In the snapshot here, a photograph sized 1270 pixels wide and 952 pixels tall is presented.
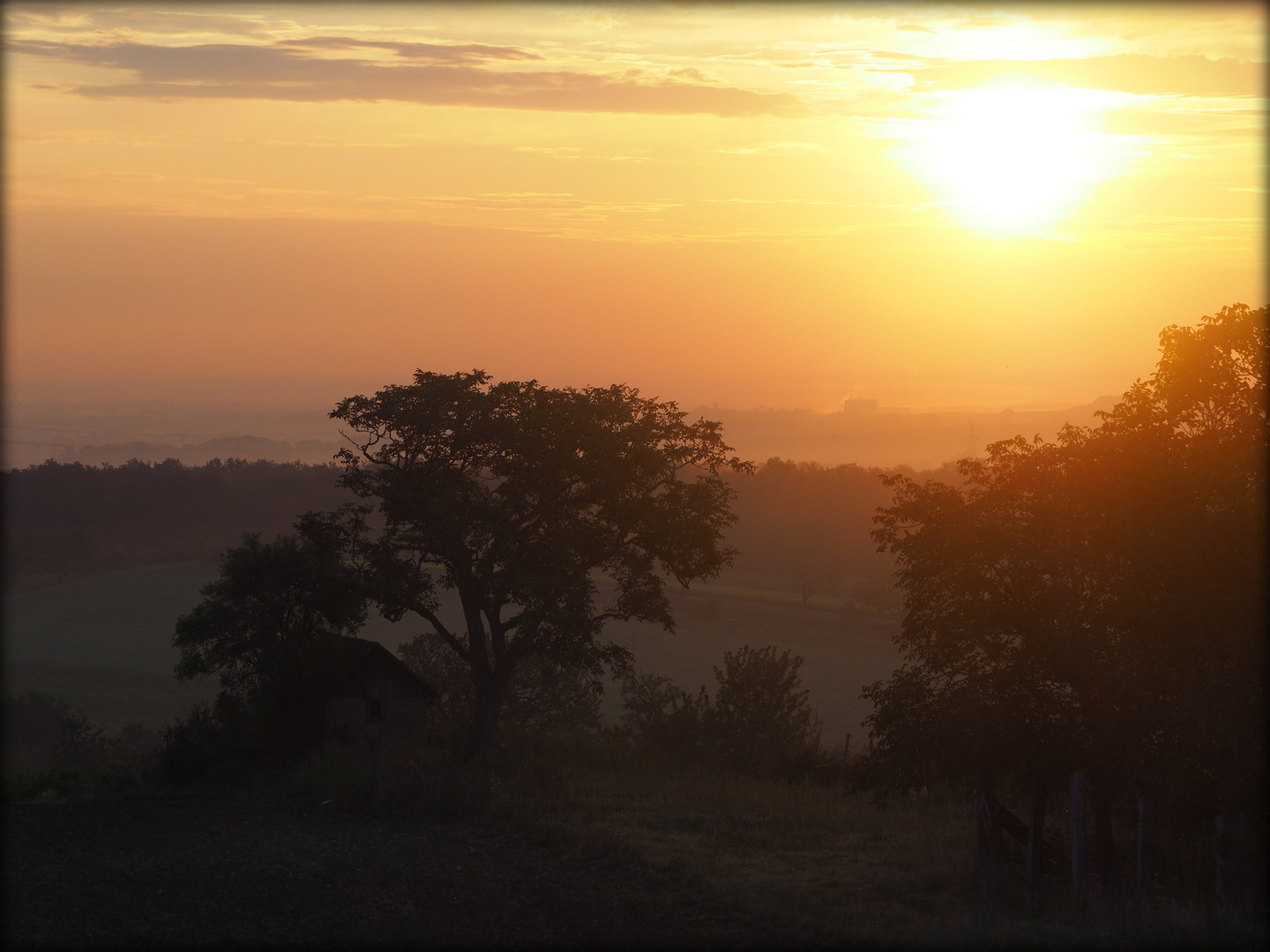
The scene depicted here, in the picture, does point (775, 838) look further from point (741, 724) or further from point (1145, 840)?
point (741, 724)

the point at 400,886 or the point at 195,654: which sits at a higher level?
the point at 195,654

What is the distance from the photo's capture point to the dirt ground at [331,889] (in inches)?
566

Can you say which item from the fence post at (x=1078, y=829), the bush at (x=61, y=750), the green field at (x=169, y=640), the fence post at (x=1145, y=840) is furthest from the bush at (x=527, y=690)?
the fence post at (x=1145, y=840)

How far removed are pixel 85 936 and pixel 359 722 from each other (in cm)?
1559

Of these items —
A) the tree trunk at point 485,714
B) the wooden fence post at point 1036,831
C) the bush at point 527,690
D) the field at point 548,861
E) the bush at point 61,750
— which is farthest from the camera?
the bush at point 527,690

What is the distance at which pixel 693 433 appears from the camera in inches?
1194

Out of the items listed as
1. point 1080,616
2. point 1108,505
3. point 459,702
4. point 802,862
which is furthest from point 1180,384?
point 459,702

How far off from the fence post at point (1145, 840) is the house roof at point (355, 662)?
67.3 feet

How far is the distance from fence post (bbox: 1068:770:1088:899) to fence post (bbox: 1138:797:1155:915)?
74cm

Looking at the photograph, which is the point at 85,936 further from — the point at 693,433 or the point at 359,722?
the point at 693,433

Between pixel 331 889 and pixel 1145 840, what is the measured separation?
12445 mm

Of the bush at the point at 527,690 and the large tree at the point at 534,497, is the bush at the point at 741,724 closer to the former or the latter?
the large tree at the point at 534,497

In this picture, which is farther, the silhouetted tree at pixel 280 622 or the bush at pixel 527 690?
the bush at pixel 527 690

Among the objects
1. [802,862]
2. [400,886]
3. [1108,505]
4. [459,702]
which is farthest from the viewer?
[459,702]
